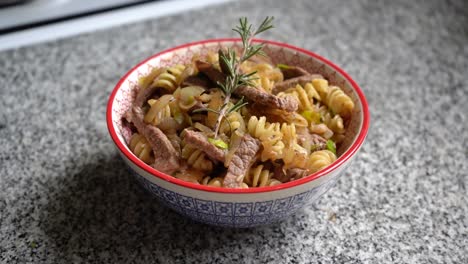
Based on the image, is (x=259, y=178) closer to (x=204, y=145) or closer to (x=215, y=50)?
(x=204, y=145)

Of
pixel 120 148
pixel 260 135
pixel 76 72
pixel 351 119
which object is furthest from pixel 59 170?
pixel 351 119

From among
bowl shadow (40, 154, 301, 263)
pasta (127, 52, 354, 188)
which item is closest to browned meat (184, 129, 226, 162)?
pasta (127, 52, 354, 188)

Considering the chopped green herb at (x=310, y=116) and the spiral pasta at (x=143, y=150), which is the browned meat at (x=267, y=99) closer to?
the chopped green herb at (x=310, y=116)

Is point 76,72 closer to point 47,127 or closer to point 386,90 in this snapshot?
point 47,127

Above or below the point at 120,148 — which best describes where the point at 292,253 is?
below

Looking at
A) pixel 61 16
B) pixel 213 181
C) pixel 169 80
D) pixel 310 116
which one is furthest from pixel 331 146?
pixel 61 16
